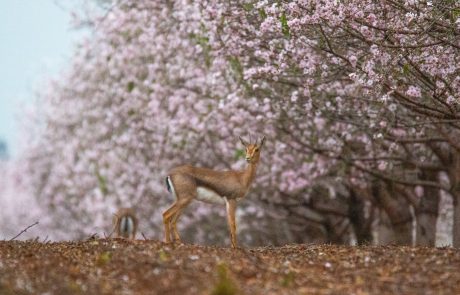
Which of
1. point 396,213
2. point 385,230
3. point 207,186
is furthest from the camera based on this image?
point 385,230

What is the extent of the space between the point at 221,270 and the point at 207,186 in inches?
178

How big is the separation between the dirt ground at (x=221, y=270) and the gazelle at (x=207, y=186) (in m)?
Answer: 1.14

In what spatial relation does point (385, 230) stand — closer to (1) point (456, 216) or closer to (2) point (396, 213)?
(2) point (396, 213)

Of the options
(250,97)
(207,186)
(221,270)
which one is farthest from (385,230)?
(221,270)

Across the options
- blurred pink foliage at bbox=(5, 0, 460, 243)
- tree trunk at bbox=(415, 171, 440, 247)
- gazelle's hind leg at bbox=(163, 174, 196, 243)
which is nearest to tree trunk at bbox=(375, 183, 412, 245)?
tree trunk at bbox=(415, 171, 440, 247)

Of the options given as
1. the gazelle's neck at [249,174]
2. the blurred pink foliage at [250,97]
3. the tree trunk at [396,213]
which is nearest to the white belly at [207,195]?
the gazelle's neck at [249,174]

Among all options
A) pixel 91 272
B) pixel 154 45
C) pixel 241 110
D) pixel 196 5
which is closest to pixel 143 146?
pixel 154 45

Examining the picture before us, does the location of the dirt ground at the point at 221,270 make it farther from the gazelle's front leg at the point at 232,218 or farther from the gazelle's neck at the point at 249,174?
the gazelle's neck at the point at 249,174

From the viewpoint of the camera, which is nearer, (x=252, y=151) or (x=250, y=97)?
(x=252, y=151)

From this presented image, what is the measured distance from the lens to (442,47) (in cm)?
1330

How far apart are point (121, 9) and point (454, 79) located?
10208 mm

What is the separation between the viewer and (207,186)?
14352 millimetres

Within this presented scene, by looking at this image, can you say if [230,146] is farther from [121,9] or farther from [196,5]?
[196,5]

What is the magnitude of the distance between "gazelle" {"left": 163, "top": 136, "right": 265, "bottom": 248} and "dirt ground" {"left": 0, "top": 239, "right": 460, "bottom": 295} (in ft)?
3.75
